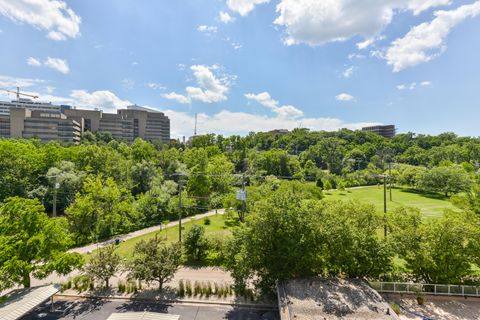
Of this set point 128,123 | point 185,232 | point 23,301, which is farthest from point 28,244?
point 128,123

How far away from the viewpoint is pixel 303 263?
14367mm

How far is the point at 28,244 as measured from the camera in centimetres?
1412

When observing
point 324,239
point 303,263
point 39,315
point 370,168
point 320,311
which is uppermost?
point 370,168

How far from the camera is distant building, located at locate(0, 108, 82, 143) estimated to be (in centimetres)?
8556

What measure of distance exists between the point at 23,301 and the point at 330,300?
17.0 m

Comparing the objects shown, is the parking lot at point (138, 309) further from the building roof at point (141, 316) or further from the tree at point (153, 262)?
the tree at point (153, 262)

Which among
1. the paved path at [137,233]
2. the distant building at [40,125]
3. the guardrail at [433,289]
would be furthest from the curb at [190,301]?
the distant building at [40,125]

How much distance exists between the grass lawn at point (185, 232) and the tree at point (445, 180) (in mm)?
49384

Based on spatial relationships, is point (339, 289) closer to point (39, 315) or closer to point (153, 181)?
point (39, 315)

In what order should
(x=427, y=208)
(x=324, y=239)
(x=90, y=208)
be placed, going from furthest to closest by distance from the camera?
1. (x=427, y=208)
2. (x=90, y=208)
3. (x=324, y=239)

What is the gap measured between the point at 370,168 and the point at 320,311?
7645 cm

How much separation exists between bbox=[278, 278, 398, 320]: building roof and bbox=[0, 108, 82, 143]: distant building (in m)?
101

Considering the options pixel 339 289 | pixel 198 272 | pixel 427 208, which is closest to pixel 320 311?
pixel 339 289

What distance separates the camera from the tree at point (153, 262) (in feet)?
51.2
